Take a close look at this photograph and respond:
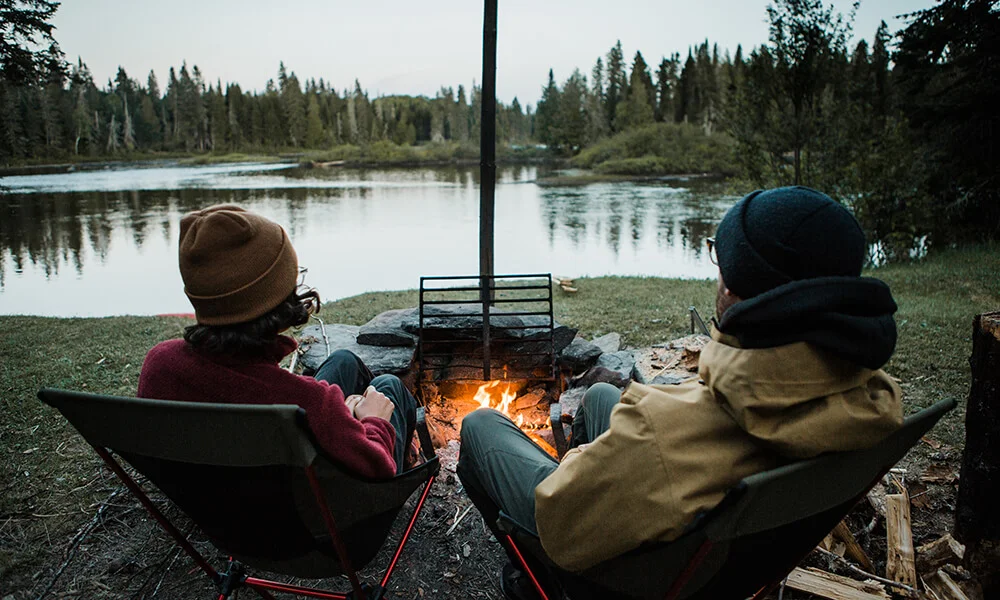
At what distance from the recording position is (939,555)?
6.58 feet

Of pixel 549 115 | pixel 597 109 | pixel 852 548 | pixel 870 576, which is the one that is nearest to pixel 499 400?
pixel 852 548

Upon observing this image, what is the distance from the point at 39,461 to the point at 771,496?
3037 millimetres

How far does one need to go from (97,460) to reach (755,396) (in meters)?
2.85

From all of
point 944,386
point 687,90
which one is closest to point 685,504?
point 944,386

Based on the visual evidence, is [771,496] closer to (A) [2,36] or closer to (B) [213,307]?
(B) [213,307]

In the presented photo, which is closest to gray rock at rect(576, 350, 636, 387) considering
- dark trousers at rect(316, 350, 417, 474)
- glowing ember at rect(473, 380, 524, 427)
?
glowing ember at rect(473, 380, 524, 427)

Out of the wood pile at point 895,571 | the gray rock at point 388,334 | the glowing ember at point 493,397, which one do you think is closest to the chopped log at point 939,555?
the wood pile at point 895,571

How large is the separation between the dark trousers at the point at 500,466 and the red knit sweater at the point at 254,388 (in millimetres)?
378

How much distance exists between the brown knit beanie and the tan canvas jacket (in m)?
0.85

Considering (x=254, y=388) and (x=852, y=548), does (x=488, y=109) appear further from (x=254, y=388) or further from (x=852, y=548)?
(x=852, y=548)

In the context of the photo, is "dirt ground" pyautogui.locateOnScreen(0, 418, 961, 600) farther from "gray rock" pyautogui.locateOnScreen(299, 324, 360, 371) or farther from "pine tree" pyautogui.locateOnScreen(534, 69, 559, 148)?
"pine tree" pyautogui.locateOnScreen(534, 69, 559, 148)

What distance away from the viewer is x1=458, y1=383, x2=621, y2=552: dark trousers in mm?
1579

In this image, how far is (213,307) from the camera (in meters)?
1.41

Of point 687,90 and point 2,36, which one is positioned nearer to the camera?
point 2,36
